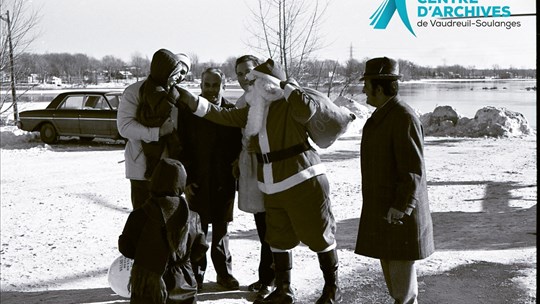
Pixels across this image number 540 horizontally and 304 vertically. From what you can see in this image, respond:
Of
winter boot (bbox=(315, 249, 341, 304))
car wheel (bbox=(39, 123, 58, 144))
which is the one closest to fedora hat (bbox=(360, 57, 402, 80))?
winter boot (bbox=(315, 249, 341, 304))

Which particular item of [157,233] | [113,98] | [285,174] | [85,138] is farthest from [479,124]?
[157,233]

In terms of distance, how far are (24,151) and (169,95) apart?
37.7 ft

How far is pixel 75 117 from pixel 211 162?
12645 mm

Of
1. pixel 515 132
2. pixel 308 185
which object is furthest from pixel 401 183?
pixel 515 132

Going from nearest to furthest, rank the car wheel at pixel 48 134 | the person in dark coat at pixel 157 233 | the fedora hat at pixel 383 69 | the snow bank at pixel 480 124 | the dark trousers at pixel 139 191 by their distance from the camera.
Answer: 1. the person in dark coat at pixel 157 233
2. the fedora hat at pixel 383 69
3. the dark trousers at pixel 139 191
4. the car wheel at pixel 48 134
5. the snow bank at pixel 480 124

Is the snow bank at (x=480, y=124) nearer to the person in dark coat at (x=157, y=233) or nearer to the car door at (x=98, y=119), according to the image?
the car door at (x=98, y=119)

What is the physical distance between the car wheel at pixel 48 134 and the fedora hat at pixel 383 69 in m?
14.3

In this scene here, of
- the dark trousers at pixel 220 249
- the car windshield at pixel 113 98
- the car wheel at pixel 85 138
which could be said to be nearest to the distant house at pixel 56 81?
the car wheel at pixel 85 138

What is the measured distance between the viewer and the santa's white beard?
13.7 feet

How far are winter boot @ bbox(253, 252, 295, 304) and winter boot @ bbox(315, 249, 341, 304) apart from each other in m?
0.21

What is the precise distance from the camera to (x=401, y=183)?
340 cm

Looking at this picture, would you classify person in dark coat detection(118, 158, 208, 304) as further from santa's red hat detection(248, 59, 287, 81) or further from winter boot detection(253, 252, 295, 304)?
santa's red hat detection(248, 59, 287, 81)

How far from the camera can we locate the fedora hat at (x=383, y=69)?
3502 millimetres

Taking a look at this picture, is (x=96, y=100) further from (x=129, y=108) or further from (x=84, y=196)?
(x=129, y=108)
